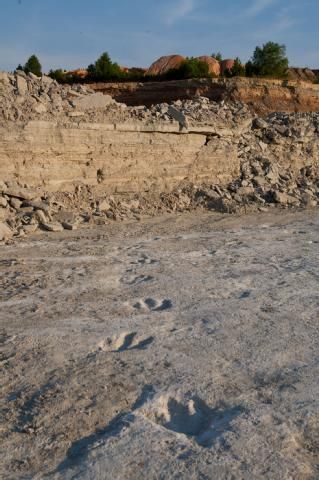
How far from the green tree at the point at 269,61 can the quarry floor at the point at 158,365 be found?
20058 millimetres

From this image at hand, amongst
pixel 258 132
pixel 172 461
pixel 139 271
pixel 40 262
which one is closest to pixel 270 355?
pixel 172 461

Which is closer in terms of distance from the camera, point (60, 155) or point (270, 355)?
point (270, 355)

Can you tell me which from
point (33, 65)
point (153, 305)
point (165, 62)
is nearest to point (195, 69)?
point (33, 65)

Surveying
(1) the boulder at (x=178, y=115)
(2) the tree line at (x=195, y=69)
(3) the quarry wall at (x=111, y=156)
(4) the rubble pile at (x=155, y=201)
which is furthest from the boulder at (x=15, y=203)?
(2) the tree line at (x=195, y=69)

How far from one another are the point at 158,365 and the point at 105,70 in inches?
936

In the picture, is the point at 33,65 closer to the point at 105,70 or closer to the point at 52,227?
the point at 105,70

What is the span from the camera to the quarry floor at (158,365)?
2771 mm

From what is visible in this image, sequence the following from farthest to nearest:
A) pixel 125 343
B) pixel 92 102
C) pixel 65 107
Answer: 1. pixel 92 102
2. pixel 65 107
3. pixel 125 343

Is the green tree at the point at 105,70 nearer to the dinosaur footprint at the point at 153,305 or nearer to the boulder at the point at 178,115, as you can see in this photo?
the boulder at the point at 178,115

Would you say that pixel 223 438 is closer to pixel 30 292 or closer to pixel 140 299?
pixel 140 299

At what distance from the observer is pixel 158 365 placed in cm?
371

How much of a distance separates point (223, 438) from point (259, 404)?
17.0 inches

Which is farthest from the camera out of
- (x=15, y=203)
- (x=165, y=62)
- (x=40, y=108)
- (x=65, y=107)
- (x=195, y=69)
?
(x=165, y=62)

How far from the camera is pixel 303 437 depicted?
9.57 ft
